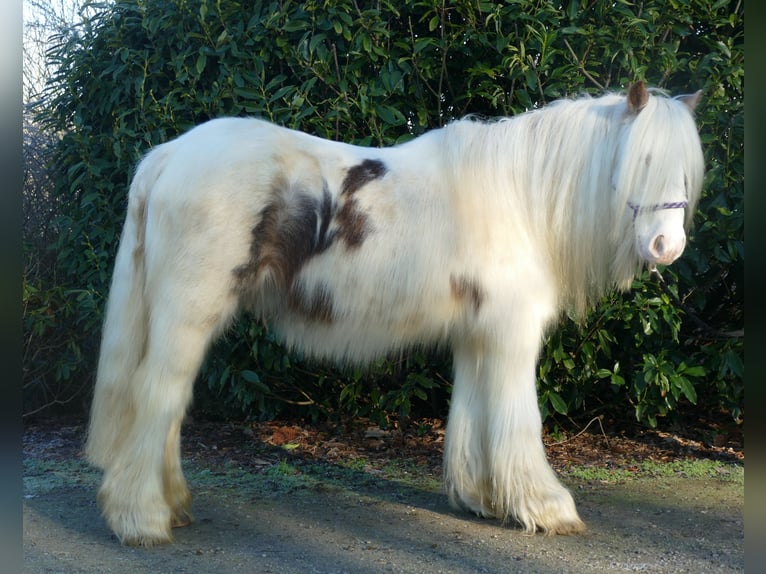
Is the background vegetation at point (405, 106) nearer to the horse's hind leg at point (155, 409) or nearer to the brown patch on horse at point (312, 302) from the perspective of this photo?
the brown patch on horse at point (312, 302)

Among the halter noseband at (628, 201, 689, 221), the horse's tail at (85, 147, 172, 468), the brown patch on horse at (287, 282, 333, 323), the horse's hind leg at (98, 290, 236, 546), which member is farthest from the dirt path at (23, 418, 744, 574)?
the halter noseband at (628, 201, 689, 221)

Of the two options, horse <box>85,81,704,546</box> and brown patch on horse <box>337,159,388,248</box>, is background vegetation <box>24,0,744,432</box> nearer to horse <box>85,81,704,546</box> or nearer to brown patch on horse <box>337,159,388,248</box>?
horse <box>85,81,704,546</box>

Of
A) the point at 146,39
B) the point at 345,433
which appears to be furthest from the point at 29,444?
the point at 146,39

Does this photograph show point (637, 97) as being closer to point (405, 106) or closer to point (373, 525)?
point (405, 106)

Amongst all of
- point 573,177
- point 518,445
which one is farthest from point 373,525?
point 573,177

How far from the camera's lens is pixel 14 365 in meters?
1.13

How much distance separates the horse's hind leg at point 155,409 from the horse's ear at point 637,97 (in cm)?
223

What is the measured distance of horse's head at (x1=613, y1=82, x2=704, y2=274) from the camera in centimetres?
356

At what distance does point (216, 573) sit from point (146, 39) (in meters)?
4.23

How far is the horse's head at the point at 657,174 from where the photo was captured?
11.7ft

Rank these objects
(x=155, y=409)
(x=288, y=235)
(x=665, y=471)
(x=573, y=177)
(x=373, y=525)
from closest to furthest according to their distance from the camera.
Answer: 1. (x=155, y=409)
2. (x=288, y=235)
3. (x=573, y=177)
4. (x=373, y=525)
5. (x=665, y=471)

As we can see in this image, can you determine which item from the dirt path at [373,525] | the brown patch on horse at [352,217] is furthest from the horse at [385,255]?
the dirt path at [373,525]

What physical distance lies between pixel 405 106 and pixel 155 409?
293 cm

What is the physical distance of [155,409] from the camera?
3695 mm
